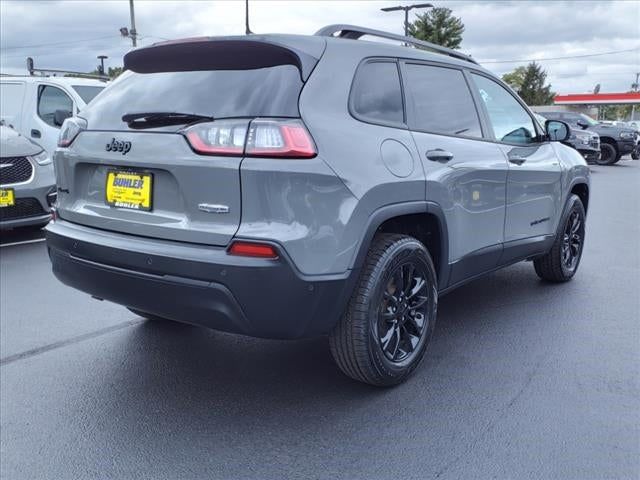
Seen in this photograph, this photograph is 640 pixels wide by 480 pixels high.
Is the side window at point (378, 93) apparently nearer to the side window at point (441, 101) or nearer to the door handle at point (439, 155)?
the side window at point (441, 101)

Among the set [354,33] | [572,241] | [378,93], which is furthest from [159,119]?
[572,241]

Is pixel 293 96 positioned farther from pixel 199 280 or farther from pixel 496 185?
pixel 496 185

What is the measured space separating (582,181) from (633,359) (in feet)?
7.00

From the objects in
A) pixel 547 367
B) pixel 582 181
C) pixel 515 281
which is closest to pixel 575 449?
pixel 547 367

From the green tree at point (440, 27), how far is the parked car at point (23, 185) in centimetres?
5143

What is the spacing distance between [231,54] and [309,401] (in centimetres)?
175

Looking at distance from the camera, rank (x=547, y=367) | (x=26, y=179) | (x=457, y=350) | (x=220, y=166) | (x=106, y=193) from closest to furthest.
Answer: (x=220, y=166) → (x=106, y=193) → (x=547, y=367) → (x=457, y=350) → (x=26, y=179)

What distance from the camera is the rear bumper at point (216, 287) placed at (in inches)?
105

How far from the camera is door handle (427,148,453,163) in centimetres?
342

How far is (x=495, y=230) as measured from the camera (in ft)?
13.5

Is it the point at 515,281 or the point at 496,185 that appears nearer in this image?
the point at 496,185

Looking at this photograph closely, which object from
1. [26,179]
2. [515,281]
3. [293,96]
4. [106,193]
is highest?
[293,96]

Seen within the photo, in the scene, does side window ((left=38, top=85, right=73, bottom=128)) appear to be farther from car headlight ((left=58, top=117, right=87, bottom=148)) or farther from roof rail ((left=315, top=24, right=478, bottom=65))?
roof rail ((left=315, top=24, right=478, bottom=65))

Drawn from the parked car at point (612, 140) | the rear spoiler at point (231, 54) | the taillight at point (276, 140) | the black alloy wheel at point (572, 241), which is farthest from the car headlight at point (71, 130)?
the parked car at point (612, 140)
